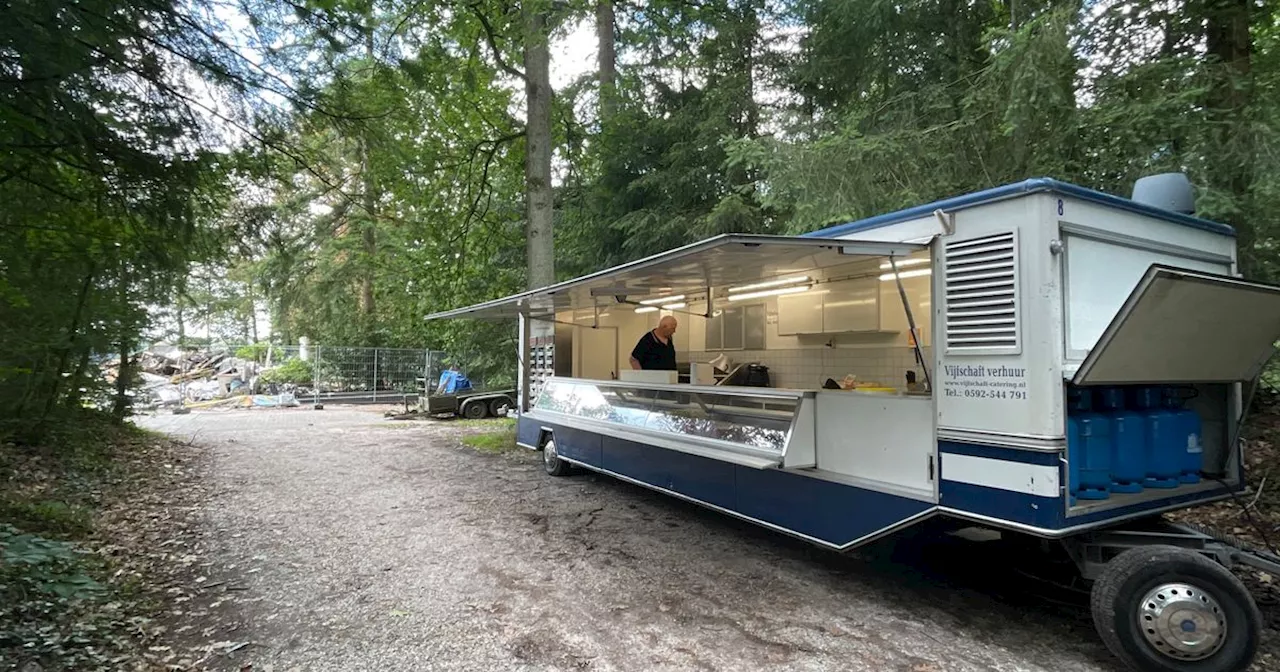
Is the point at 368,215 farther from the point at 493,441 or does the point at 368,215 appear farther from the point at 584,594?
the point at 584,594

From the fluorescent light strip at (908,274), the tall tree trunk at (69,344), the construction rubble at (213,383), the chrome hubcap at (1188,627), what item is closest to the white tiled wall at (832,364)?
the fluorescent light strip at (908,274)

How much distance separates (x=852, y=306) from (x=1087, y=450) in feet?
13.3

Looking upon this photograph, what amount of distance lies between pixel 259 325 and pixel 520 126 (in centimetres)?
3466

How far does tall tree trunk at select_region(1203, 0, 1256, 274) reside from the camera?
5.25 meters

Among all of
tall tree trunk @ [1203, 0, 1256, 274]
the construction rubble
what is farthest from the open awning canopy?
the construction rubble

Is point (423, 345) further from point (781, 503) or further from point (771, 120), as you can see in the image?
point (781, 503)

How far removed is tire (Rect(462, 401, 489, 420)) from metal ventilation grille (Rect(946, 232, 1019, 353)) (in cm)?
1444

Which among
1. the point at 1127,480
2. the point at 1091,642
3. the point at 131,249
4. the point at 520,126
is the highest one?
the point at 520,126

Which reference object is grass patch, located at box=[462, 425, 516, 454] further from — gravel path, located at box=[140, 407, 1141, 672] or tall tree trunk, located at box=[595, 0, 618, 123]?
tall tree trunk, located at box=[595, 0, 618, 123]

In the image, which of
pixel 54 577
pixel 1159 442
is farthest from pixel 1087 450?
pixel 54 577

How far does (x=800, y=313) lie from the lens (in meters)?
8.33

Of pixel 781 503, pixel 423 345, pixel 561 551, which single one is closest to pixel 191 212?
pixel 561 551

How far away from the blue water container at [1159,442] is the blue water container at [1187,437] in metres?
0.02

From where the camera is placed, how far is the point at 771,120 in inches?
410
